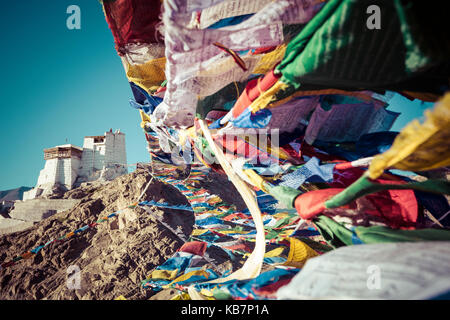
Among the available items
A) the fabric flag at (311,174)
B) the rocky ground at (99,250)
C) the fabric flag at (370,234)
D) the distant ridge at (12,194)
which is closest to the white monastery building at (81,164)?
the rocky ground at (99,250)

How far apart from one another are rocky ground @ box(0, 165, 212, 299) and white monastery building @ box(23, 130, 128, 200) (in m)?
13.5

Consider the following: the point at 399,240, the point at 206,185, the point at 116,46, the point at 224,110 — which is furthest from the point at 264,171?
the point at 206,185

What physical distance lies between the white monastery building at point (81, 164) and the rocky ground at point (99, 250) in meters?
13.5

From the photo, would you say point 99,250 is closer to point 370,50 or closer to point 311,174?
point 311,174

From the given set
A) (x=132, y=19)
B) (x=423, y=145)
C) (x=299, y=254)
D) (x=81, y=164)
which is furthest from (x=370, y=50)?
(x=81, y=164)

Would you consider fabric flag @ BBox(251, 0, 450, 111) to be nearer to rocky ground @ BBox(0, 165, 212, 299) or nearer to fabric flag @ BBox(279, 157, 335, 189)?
fabric flag @ BBox(279, 157, 335, 189)

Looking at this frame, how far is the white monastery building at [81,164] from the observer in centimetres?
1916

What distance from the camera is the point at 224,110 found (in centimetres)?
195

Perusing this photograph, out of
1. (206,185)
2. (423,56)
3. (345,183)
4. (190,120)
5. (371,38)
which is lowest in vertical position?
(206,185)

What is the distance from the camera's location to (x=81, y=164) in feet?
67.7

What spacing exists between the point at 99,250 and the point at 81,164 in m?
19.4

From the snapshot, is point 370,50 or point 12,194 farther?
point 12,194

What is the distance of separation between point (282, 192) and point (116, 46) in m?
1.94

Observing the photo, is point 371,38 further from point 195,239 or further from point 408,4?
point 195,239
